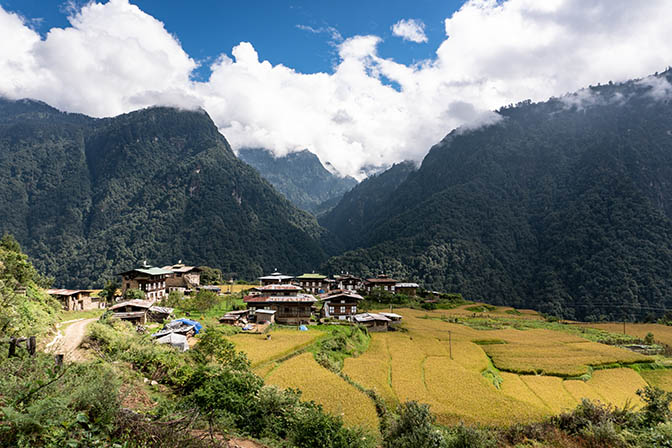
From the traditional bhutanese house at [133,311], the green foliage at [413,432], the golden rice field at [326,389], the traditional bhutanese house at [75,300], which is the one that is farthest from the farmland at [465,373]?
the traditional bhutanese house at [75,300]

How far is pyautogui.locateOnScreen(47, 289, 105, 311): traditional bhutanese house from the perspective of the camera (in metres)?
42.6

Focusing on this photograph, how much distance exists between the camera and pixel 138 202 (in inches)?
5906

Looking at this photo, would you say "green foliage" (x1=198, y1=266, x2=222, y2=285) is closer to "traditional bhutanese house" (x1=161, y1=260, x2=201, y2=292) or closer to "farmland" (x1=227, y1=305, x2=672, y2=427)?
"traditional bhutanese house" (x1=161, y1=260, x2=201, y2=292)

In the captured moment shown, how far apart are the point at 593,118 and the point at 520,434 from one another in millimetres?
208981

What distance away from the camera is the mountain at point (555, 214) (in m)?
100

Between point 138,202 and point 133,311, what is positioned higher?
point 138,202

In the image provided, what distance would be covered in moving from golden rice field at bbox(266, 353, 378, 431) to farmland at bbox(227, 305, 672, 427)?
0.06 metres

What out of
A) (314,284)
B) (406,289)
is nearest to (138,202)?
(314,284)

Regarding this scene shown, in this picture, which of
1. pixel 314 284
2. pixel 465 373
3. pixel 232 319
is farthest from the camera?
pixel 314 284

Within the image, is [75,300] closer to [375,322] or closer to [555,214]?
[375,322]

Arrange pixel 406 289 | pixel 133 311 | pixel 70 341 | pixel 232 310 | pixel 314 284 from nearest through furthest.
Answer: pixel 70 341, pixel 133 311, pixel 232 310, pixel 406 289, pixel 314 284

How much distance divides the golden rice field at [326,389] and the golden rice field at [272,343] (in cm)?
158

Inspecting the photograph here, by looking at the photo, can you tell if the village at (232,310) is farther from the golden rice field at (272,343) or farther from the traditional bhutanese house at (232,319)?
the golden rice field at (272,343)

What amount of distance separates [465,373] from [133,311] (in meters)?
33.0
